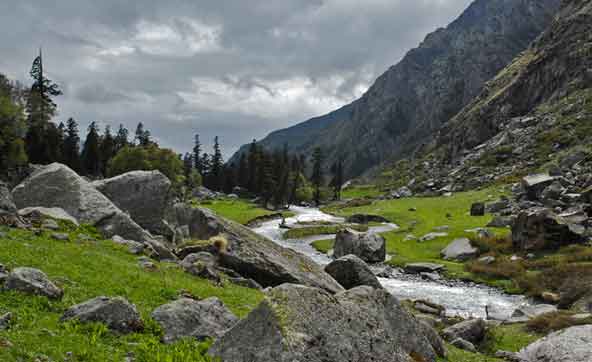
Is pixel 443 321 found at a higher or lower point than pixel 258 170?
lower

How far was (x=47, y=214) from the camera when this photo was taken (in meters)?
29.3

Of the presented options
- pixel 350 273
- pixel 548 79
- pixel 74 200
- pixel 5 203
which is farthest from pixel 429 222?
pixel 548 79

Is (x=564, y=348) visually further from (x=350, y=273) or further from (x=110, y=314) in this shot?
(x=110, y=314)

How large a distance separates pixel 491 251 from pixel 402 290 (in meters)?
16.3

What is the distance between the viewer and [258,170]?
15312cm

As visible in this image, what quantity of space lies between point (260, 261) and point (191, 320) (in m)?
13.5

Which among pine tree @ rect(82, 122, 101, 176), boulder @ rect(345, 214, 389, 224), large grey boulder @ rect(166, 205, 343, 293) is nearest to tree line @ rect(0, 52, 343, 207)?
pine tree @ rect(82, 122, 101, 176)

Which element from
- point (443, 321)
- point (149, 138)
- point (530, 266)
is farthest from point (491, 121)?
point (443, 321)

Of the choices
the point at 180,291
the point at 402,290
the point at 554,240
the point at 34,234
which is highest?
the point at 34,234

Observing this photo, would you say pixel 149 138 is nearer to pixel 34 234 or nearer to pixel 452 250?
pixel 452 250

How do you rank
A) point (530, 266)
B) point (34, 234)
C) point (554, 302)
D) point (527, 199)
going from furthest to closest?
point (527, 199), point (530, 266), point (554, 302), point (34, 234)

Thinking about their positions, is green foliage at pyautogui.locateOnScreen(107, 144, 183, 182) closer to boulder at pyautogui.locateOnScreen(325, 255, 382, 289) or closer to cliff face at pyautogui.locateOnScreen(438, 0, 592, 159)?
boulder at pyautogui.locateOnScreen(325, 255, 382, 289)

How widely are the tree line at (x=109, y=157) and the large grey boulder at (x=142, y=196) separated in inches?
1730

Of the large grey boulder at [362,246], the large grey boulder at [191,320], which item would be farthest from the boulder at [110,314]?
the large grey boulder at [362,246]
